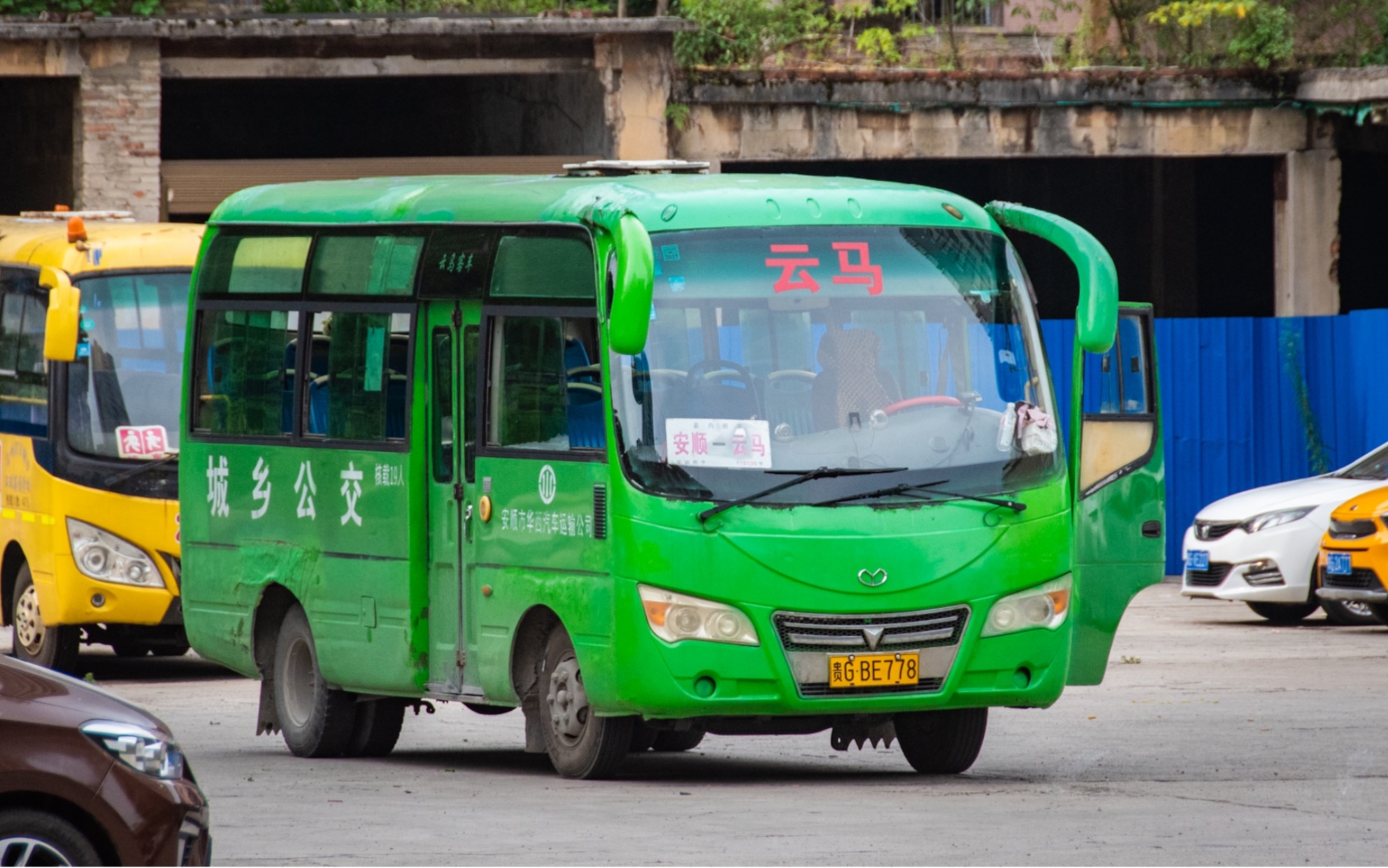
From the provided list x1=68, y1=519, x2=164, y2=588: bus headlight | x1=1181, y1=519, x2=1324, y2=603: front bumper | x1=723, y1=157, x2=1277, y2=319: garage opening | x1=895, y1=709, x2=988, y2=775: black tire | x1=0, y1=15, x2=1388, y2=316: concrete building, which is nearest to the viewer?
x1=895, y1=709, x2=988, y2=775: black tire

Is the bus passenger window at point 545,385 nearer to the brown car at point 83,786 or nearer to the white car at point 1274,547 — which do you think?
the brown car at point 83,786

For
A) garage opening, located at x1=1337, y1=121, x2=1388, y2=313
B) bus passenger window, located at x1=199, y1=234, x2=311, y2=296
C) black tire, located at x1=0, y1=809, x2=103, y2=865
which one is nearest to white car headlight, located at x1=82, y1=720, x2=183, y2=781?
black tire, located at x1=0, y1=809, x2=103, y2=865

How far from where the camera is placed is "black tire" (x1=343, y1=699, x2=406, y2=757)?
42.5 feet

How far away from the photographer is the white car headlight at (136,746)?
6.89 meters

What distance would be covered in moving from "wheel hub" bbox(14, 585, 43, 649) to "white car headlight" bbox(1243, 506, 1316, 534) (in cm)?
934

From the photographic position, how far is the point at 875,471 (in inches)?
416

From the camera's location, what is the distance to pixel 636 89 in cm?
2464

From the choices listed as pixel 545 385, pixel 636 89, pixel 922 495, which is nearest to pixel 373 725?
pixel 545 385

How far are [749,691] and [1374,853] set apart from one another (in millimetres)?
2798

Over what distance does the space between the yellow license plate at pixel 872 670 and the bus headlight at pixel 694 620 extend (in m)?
0.37

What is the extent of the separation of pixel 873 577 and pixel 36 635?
8.63 metres

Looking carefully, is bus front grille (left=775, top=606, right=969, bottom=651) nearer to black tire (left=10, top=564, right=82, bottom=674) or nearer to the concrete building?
black tire (left=10, top=564, right=82, bottom=674)

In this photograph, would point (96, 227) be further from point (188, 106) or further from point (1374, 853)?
point (188, 106)

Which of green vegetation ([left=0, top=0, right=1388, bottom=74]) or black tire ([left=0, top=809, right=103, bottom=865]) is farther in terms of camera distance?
green vegetation ([left=0, top=0, right=1388, bottom=74])
